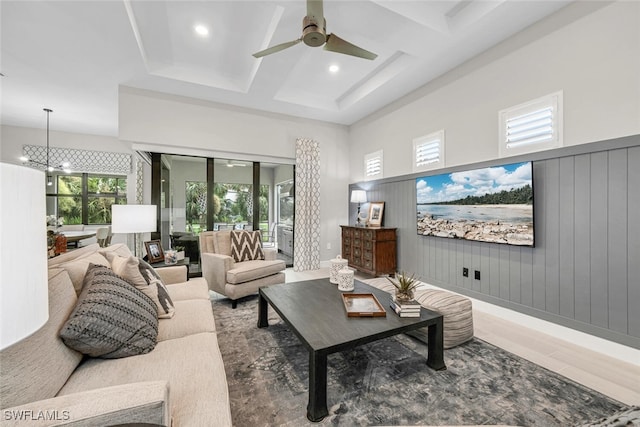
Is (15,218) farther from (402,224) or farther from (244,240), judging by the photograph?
(402,224)

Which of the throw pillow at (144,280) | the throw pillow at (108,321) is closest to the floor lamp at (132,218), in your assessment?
the throw pillow at (144,280)

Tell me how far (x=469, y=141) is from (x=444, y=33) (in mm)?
1277

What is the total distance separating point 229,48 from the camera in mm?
3334

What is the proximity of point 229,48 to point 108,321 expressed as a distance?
3.36 m

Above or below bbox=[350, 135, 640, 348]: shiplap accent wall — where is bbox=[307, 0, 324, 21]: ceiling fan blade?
above

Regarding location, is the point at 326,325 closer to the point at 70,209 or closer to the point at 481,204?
the point at 481,204

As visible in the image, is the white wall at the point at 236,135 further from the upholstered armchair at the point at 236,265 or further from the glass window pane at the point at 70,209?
the glass window pane at the point at 70,209

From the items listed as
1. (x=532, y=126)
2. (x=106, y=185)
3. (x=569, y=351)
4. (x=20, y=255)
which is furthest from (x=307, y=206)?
(x=106, y=185)

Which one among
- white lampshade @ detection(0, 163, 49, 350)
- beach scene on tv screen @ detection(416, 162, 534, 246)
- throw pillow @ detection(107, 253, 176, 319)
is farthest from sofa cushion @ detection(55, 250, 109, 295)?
beach scene on tv screen @ detection(416, 162, 534, 246)

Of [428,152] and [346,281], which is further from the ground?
[428,152]

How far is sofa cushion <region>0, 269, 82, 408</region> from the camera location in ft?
2.71

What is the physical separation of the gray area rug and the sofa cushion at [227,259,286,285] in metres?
0.92

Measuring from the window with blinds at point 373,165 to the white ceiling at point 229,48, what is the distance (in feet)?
2.92

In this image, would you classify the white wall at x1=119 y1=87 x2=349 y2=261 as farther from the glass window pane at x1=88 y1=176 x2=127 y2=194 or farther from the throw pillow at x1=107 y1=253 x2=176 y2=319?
the glass window pane at x1=88 y1=176 x2=127 y2=194
